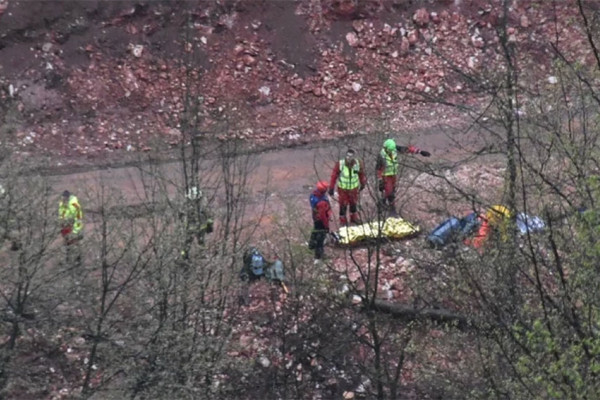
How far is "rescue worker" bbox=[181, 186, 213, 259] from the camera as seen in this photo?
11.4m

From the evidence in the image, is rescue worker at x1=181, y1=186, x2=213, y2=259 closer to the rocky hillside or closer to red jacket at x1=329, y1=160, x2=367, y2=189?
red jacket at x1=329, y1=160, x2=367, y2=189

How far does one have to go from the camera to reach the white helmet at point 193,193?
40.4 feet

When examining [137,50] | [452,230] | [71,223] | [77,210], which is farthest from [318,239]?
[137,50]

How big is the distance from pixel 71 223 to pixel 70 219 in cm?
9

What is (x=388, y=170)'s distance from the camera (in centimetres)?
1385

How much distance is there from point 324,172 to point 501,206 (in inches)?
316

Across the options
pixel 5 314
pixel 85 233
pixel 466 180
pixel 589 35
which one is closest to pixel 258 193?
pixel 466 180

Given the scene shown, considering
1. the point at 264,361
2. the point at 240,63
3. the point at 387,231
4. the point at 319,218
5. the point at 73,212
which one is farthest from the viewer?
the point at 240,63

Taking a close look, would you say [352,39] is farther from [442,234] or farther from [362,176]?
[442,234]

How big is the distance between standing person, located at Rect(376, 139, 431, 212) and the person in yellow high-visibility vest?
3.94 meters

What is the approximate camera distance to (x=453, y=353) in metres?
11.8

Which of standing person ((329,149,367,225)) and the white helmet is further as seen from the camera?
standing person ((329,149,367,225))

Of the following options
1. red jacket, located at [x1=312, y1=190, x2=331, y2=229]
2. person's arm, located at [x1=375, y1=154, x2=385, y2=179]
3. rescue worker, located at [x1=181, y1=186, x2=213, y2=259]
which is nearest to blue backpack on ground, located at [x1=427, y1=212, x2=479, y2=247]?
person's arm, located at [x1=375, y1=154, x2=385, y2=179]

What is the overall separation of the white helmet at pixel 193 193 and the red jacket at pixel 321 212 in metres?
2.16
